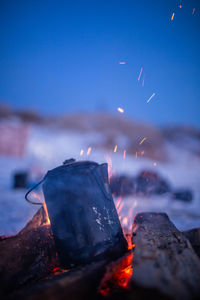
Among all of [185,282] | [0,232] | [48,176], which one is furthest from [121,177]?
[185,282]

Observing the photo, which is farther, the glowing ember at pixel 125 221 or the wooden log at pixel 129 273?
the glowing ember at pixel 125 221

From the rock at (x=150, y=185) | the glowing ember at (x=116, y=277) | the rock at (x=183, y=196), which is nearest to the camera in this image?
the glowing ember at (x=116, y=277)

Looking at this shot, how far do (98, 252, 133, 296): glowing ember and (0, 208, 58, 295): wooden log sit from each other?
0.54m

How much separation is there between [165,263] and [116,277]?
363mm

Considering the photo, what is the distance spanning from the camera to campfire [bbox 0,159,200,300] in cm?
94

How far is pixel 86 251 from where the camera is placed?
1.30m

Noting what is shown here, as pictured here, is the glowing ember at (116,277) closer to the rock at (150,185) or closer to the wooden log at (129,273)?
the wooden log at (129,273)

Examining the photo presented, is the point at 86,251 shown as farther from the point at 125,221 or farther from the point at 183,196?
the point at 183,196

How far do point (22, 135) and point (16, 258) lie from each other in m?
9.45

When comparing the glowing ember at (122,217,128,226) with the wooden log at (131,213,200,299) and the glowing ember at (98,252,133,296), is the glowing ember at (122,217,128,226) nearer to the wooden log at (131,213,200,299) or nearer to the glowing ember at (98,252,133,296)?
the wooden log at (131,213,200,299)

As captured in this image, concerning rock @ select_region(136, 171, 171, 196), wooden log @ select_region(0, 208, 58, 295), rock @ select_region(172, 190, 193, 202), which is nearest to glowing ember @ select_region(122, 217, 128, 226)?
wooden log @ select_region(0, 208, 58, 295)

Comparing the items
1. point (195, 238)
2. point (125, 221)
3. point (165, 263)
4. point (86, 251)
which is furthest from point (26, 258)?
point (125, 221)

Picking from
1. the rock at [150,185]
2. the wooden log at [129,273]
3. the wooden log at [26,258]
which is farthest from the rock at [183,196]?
the wooden log at [26,258]

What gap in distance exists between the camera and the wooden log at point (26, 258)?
1.15 meters
